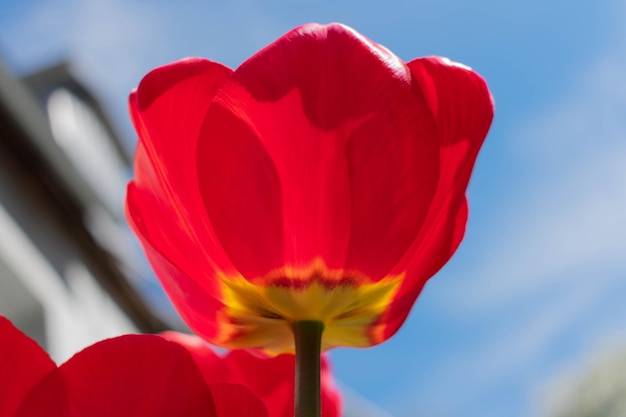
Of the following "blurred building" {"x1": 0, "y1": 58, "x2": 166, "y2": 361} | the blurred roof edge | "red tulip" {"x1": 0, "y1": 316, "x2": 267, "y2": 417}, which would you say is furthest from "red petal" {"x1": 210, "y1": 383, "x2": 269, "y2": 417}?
the blurred roof edge

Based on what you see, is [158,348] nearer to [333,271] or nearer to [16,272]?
[333,271]

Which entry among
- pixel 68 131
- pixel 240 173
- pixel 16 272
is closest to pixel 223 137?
pixel 240 173

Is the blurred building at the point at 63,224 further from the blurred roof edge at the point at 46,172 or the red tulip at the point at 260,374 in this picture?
the red tulip at the point at 260,374

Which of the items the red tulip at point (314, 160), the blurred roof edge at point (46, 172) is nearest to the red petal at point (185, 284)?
the red tulip at point (314, 160)

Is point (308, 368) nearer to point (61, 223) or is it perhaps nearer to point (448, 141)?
point (448, 141)

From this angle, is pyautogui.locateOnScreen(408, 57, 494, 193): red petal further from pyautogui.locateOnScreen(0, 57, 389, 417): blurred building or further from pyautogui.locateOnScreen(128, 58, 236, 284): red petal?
pyautogui.locateOnScreen(0, 57, 389, 417): blurred building

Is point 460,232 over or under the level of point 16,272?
under
